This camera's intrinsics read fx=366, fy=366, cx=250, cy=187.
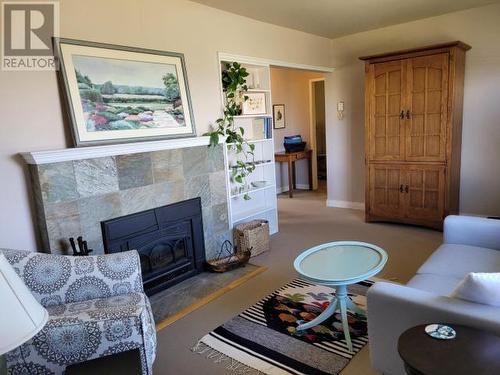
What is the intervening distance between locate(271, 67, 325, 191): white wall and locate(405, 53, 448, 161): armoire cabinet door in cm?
296

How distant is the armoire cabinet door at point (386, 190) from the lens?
14.9 feet

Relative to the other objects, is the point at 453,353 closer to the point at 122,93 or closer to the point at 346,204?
the point at 122,93

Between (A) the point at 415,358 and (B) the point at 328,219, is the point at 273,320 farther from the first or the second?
(B) the point at 328,219

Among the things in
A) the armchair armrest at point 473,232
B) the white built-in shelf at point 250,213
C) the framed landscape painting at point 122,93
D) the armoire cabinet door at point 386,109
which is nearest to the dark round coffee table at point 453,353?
the armchair armrest at point 473,232

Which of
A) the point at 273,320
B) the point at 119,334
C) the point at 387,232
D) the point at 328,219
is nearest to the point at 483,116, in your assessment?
the point at 387,232

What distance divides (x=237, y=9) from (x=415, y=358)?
3503 mm

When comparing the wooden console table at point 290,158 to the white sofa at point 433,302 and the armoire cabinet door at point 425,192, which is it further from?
the white sofa at point 433,302

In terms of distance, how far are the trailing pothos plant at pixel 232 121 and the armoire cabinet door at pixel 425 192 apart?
76.6 inches

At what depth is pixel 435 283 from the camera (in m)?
2.17

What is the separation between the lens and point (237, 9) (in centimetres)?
373

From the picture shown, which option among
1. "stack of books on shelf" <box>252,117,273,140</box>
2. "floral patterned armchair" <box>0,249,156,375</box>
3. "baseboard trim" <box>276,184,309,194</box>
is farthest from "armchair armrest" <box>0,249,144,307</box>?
"baseboard trim" <box>276,184,309,194</box>

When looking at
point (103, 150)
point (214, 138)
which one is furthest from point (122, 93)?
point (214, 138)

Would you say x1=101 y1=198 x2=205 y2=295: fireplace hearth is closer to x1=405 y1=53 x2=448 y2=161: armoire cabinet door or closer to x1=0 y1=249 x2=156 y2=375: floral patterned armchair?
x1=0 y1=249 x2=156 y2=375: floral patterned armchair

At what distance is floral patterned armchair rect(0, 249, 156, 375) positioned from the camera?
1.80m
